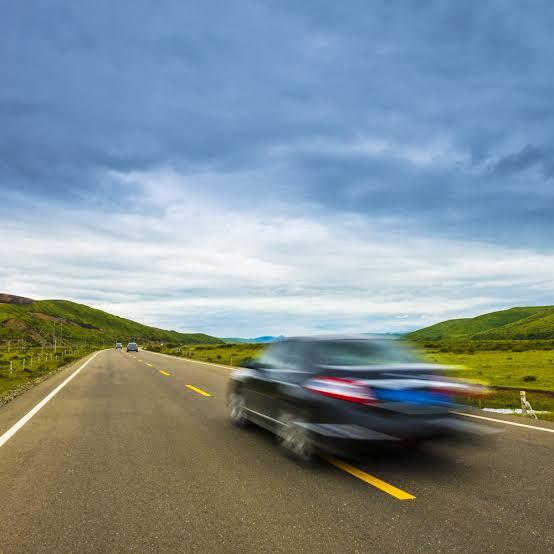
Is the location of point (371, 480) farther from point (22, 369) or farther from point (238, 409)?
point (22, 369)

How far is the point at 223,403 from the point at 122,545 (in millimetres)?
8212

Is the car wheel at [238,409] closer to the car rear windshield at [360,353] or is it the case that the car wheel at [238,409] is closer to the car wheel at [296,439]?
the car wheel at [296,439]

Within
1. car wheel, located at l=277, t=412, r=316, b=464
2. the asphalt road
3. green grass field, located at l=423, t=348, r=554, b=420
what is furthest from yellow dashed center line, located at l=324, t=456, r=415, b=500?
green grass field, located at l=423, t=348, r=554, b=420

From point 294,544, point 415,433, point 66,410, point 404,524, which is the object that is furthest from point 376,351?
point 66,410

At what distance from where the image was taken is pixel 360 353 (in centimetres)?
625

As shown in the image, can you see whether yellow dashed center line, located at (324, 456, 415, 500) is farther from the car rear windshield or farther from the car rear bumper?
the car rear windshield

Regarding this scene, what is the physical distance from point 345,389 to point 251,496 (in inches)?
60.6

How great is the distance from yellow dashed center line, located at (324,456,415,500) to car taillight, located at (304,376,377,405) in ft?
2.72

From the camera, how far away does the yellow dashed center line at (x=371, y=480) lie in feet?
15.6

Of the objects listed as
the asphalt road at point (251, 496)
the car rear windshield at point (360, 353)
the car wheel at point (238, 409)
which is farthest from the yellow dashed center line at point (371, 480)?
the car wheel at point (238, 409)

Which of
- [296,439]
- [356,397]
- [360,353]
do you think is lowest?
[296,439]

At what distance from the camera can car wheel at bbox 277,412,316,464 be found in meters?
5.89

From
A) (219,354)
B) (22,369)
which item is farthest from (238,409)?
(219,354)

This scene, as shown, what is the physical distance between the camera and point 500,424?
879 cm
